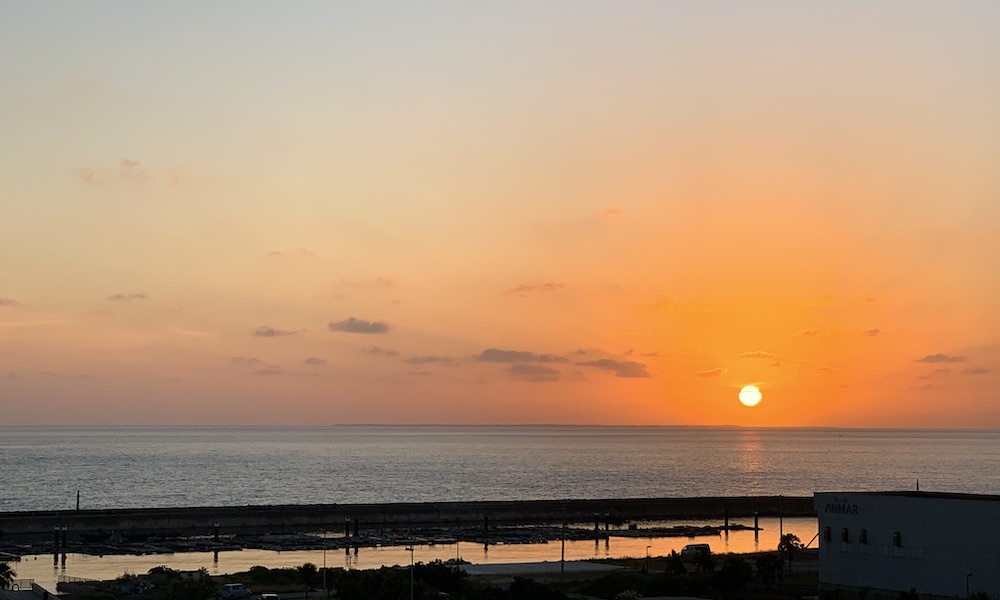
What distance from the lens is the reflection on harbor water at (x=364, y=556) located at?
92.5 m

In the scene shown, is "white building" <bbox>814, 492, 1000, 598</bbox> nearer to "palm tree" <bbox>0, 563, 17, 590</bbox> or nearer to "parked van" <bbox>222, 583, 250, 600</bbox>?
"parked van" <bbox>222, 583, 250, 600</bbox>

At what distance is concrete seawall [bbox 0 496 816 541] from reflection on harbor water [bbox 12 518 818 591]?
33.6 ft

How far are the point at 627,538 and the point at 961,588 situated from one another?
6777 cm

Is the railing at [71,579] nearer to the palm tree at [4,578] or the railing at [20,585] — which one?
the railing at [20,585]

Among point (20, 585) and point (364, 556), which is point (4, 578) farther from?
point (364, 556)

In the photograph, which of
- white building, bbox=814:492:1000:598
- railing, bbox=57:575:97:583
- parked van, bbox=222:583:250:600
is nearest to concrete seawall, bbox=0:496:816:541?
railing, bbox=57:575:97:583

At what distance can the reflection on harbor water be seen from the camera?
92.5 m

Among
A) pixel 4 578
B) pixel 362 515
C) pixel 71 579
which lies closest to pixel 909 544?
pixel 4 578

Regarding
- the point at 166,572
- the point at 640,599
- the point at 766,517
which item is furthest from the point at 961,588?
the point at 766,517

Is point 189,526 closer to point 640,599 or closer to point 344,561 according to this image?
point 344,561

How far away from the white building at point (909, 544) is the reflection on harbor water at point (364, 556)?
129 feet

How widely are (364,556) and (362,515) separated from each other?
85.1 feet

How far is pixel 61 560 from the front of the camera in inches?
3895

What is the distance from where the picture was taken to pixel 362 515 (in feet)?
423
